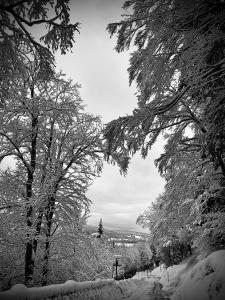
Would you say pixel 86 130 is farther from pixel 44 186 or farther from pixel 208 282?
pixel 208 282

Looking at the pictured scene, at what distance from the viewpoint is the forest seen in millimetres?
4434

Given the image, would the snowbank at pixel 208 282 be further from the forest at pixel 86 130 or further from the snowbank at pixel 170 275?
the snowbank at pixel 170 275

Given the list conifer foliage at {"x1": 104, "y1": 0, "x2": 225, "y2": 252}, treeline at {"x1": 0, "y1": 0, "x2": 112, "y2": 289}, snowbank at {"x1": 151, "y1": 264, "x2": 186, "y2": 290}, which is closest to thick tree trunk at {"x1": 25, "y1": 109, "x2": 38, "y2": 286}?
treeline at {"x1": 0, "y1": 0, "x2": 112, "y2": 289}

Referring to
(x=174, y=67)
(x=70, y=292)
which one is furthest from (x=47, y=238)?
(x=174, y=67)

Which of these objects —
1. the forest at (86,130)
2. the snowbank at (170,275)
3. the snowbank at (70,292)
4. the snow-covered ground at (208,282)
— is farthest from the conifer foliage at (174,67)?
the snowbank at (170,275)

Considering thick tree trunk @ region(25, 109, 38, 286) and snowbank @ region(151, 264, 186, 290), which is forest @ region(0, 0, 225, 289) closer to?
thick tree trunk @ region(25, 109, 38, 286)

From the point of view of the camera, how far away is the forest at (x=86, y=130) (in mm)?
4434

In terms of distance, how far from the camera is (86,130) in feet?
32.4

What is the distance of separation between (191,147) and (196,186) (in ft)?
5.26

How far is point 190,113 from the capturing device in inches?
324

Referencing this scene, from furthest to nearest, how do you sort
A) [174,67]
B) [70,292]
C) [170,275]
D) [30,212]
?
1. [170,275]
2. [30,212]
3. [70,292]
4. [174,67]

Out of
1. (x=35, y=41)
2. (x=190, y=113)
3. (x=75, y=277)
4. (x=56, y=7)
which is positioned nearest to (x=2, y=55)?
(x=35, y=41)

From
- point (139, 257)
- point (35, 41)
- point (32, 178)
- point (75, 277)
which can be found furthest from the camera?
point (139, 257)

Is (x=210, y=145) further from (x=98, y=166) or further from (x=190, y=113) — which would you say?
(x=98, y=166)
